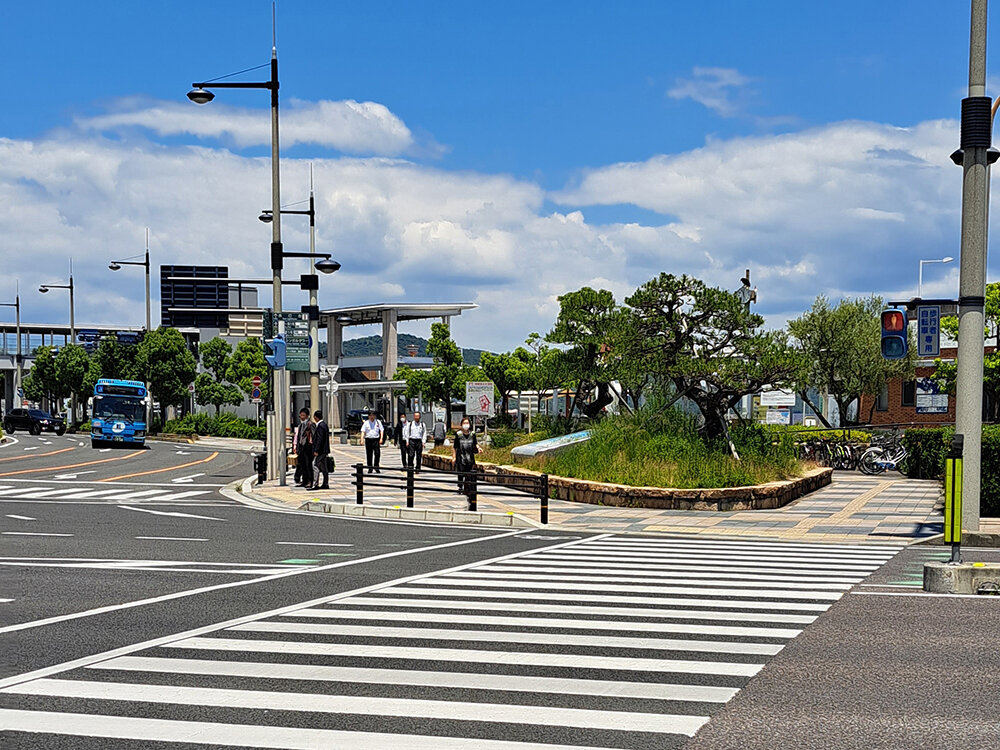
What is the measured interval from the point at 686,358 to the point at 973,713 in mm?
19505

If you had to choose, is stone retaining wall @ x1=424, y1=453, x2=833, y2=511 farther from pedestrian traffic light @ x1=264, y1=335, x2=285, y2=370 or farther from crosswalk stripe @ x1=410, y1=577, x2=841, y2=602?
crosswalk stripe @ x1=410, y1=577, x2=841, y2=602

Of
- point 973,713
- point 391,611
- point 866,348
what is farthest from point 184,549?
point 866,348

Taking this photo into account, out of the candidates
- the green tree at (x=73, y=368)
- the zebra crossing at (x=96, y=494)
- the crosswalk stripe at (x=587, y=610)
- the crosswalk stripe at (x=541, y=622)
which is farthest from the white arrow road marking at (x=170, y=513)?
the green tree at (x=73, y=368)

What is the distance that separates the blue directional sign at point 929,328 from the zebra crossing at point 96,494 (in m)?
15.9

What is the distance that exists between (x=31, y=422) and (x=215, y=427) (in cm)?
1521

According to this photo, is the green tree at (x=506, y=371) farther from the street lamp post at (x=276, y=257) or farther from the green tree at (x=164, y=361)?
the street lamp post at (x=276, y=257)

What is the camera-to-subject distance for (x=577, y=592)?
1136 centimetres

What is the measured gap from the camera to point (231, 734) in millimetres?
5980

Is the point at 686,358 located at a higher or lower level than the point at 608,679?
higher

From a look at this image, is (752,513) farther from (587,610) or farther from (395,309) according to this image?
(395,309)

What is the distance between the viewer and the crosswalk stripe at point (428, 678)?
6973 millimetres

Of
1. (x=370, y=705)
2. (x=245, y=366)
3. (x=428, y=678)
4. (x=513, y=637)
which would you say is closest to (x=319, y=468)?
(x=513, y=637)

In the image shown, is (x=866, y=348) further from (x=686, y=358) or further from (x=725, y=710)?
(x=725, y=710)

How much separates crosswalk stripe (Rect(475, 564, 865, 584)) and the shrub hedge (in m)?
60.8
